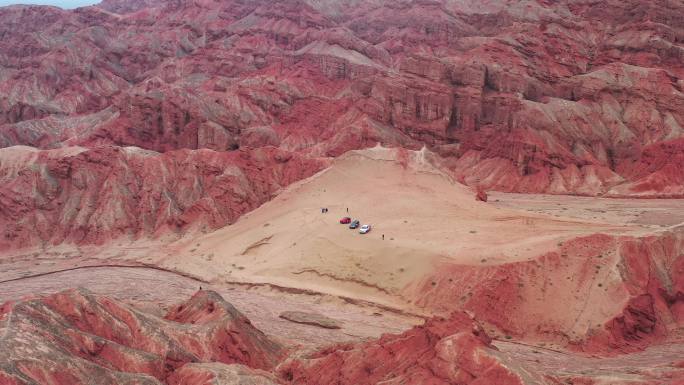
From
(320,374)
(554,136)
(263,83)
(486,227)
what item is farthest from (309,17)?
(320,374)

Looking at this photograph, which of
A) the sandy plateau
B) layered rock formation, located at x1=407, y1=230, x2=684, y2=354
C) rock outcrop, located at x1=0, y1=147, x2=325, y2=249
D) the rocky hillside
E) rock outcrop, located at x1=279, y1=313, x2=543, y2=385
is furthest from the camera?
the rocky hillside

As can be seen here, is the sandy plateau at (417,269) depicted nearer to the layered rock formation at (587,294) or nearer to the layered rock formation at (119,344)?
the layered rock formation at (587,294)

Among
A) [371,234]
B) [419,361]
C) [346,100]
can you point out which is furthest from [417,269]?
[346,100]

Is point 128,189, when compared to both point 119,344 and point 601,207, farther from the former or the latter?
point 601,207

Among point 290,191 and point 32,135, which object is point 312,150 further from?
point 32,135

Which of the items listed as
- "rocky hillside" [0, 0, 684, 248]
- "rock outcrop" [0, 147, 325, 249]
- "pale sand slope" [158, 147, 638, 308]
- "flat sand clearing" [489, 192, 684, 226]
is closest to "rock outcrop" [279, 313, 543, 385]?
"pale sand slope" [158, 147, 638, 308]

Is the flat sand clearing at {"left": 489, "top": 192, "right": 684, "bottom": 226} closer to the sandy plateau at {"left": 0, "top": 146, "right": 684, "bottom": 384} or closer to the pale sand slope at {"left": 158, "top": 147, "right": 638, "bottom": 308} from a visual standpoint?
the sandy plateau at {"left": 0, "top": 146, "right": 684, "bottom": 384}
